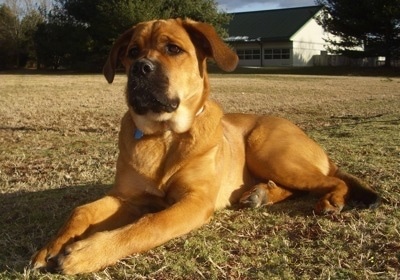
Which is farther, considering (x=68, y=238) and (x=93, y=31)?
(x=93, y=31)

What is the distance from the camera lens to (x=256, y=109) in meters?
12.9

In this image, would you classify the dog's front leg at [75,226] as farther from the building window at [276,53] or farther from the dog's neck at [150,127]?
the building window at [276,53]

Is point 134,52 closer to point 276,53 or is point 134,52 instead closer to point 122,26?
point 122,26

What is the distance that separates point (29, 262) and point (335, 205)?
2310 mm

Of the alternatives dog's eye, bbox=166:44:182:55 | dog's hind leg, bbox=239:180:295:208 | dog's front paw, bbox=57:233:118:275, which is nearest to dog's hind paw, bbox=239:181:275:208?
dog's hind leg, bbox=239:180:295:208

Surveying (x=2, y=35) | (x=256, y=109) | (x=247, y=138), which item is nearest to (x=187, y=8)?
(x=2, y=35)

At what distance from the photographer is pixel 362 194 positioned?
4.27m

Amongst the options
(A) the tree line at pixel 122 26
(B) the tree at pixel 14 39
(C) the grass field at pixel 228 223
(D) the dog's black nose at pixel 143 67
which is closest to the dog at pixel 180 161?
(D) the dog's black nose at pixel 143 67

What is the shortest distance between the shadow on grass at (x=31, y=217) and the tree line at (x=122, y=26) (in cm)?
3624

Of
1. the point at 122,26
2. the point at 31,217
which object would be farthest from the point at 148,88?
the point at 122,26

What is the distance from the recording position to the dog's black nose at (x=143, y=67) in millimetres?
3771

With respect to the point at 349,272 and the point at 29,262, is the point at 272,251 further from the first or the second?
the point at 29,262

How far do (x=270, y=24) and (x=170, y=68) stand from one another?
5912cm

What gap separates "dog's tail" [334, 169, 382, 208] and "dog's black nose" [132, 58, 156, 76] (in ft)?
6.42
